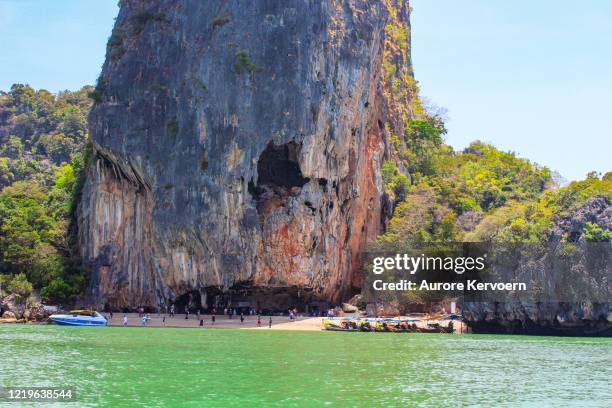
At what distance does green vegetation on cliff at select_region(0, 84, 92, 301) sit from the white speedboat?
5.04 meters

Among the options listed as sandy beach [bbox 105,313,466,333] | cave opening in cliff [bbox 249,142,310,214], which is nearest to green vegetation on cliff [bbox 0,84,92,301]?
sandy beach [bbox 105,313,466,333]

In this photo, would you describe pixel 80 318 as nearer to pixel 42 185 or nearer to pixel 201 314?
pixel 201 314

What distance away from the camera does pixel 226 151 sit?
51250mm

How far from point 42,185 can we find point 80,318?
31.3m

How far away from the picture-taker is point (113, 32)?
59.1m

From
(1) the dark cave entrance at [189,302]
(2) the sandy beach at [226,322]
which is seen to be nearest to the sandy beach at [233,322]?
(2) the sandy beach at [226,322]

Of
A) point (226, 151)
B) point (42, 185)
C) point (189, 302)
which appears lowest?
point (189, 302)

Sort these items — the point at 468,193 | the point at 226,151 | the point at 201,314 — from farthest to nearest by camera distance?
the point at 468,193, the point at 201,314, the point at 226,151

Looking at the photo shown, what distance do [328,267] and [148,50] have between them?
1893 centimetres

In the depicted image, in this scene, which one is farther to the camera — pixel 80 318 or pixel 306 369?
pixel 80 318

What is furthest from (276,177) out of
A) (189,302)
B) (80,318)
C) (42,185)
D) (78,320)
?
(42,185)

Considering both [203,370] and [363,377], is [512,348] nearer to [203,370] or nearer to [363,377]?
[363,377]

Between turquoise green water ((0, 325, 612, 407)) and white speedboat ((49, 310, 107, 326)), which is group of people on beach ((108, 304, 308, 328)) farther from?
turquoise green water ((0, 325, 612, 407))

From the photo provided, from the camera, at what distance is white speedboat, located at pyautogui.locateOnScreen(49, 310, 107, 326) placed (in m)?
48.3
